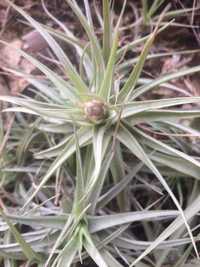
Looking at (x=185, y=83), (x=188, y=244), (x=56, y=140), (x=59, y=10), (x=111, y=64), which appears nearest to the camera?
(x=111, y=64)

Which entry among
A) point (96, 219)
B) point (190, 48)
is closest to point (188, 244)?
point (96, 219)

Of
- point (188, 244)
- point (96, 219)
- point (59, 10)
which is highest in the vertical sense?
point (59, 10)

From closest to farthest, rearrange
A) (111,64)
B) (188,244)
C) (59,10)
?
(111,64) < (188,244) < (59,10)

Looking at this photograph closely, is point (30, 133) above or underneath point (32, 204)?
above

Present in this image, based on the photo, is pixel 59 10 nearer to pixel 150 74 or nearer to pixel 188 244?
pixel 150 74

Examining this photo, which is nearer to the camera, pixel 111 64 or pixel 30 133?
pixel 111 64

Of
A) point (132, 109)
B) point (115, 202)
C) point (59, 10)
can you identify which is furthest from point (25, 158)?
point (59, 10)

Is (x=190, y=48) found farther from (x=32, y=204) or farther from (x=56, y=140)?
(x=32, y=204)
